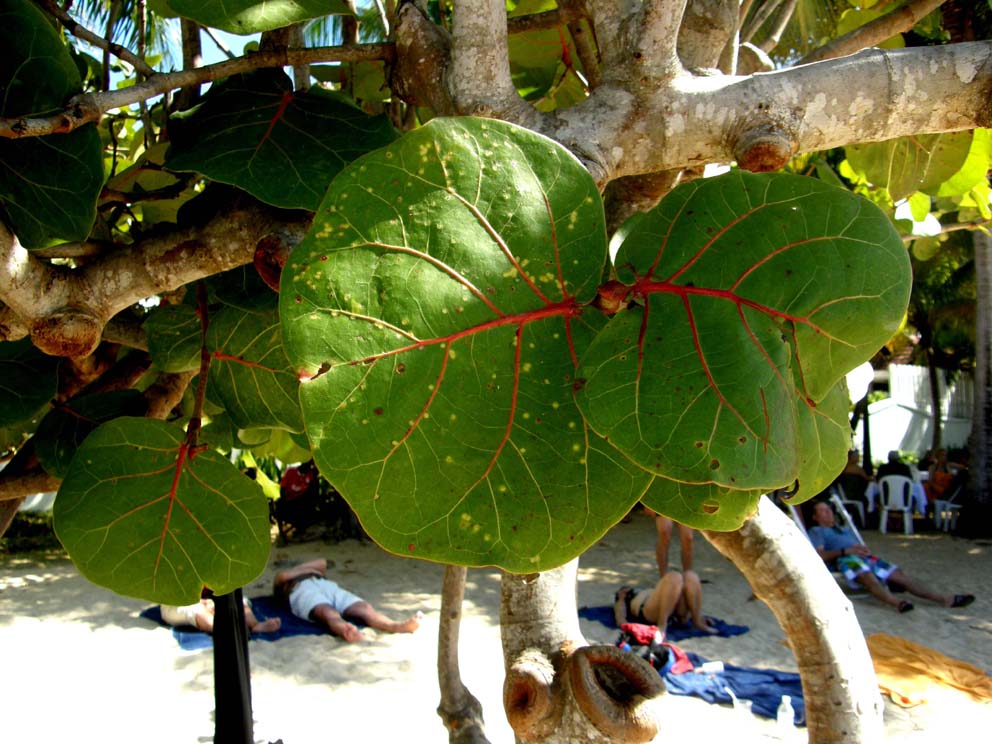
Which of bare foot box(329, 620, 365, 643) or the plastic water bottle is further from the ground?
bare foot box(329, 620, 365, 643)

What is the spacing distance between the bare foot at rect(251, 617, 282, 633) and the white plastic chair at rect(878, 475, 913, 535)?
8.09 meters

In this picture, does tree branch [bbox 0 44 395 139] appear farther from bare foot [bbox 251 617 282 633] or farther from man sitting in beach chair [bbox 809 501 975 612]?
man sitting in beach chair [bbox 809 501 975 612]

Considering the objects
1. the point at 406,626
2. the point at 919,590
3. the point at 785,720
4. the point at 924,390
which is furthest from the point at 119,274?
the point at 924,390

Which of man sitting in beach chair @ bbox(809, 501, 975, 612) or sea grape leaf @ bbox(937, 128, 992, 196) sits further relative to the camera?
man sitting in beach chair @ bbox(809, 501, 975, 612)

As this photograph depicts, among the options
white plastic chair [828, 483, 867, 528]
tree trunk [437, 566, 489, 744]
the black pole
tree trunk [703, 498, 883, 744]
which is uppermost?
tree trunk [703, 498, 883, 744]

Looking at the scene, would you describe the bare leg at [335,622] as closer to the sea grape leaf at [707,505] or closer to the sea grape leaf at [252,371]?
the sea grape leaf at [252,371]

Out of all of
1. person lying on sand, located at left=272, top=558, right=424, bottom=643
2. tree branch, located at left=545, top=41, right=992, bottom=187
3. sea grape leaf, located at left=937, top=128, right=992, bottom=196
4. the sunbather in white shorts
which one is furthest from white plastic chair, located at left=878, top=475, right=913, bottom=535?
tree branch, located at left=545, top=41, right=992, bottom=187

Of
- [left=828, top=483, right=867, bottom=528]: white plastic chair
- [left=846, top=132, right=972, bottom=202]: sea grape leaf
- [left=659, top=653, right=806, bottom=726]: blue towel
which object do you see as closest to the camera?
[left=846, top=132, right=972, bottom=202]: sea grape leaf

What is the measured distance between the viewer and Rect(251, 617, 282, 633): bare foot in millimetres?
6520

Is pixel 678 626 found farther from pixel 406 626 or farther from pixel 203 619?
pixel 203 619

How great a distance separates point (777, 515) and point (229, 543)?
75 centimetres

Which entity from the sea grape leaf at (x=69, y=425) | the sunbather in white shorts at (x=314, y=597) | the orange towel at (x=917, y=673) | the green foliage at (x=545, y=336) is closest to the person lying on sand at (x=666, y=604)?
the orange towel at (x=917, y=673)

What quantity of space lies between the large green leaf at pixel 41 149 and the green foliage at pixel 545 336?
400 millimetres

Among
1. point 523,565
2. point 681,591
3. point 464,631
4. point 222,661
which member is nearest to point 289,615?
point 464,631
